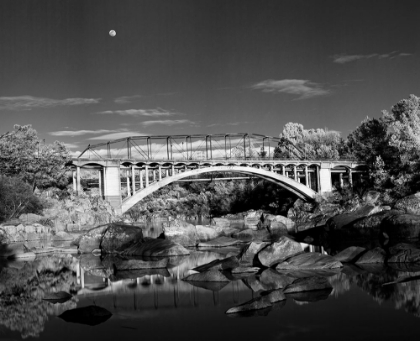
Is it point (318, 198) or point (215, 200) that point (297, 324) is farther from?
point (215, 200)

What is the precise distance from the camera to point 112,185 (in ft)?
151

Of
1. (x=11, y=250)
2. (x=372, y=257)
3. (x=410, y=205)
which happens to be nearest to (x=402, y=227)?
(x=372, y=257)

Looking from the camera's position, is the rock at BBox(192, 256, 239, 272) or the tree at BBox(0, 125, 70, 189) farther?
the tree at BBox(0, 125, 70, 189)

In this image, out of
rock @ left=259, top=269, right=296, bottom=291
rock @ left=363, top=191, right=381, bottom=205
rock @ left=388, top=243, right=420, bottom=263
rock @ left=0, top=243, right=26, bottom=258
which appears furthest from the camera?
rock @ left=363, top=191, right=381, bottom=205

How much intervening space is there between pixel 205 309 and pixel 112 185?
33289mm

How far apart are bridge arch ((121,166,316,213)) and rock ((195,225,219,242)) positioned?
13.7 metres

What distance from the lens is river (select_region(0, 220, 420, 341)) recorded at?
11750mm

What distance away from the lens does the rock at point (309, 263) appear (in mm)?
19219

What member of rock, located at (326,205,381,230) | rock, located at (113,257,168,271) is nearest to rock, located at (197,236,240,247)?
rock, located at (113,257,168,271)

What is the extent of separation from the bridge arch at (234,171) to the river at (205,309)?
84.7 ft

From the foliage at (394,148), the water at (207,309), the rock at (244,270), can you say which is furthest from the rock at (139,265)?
the foliage at (394,148)

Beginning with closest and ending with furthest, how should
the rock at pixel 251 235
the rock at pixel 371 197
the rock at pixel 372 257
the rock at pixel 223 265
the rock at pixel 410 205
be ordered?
the rock at pixel 223 265, the rock at pixel 372 257, the rock at pixel 251 235, the rock at pixel 410 205, the rock at pixel 371 197

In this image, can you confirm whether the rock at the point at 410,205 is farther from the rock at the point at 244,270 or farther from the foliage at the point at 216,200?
the foliage at the point at 216,200

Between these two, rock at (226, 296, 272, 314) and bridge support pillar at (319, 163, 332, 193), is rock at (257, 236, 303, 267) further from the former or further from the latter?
bridge support pillar at (319, 163, 332, 193)
